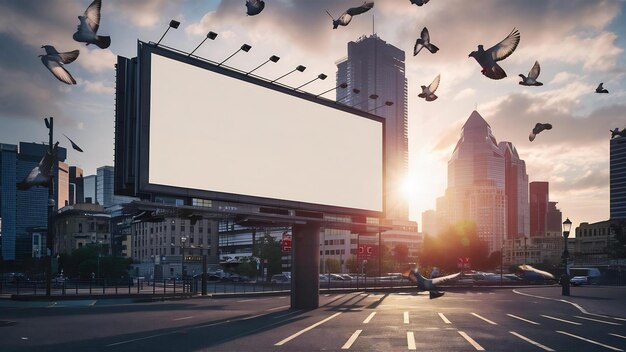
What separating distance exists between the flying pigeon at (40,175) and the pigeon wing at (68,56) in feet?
23.1

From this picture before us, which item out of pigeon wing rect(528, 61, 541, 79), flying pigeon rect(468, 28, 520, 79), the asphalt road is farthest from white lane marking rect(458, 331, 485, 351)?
pigeon wing rect(528, 61, 541, 79)

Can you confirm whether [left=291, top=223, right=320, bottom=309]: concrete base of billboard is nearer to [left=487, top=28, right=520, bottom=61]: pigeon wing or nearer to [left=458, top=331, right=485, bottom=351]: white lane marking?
[left=458, top=331, right=485, bottom=351]: white lane marking

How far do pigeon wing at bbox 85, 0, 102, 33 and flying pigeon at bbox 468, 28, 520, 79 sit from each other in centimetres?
1450

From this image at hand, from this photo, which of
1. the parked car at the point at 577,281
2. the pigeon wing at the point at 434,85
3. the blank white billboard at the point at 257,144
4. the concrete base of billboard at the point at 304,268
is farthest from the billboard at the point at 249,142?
the parked car at the point at 577,281

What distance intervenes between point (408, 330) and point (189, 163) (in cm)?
1308

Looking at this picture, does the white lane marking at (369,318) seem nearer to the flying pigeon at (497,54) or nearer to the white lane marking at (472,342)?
the white lane marking at (472,342)

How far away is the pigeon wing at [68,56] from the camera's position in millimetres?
21859

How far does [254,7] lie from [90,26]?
624 cm

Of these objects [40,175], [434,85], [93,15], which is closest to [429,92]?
[434,85]

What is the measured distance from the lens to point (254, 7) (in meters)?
22.7

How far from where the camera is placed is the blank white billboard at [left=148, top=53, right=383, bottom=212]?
2753 cm

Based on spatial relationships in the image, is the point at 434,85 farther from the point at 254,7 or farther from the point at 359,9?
the point at 254,7

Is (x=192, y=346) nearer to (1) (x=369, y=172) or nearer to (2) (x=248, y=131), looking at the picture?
(2) (x=248, y=131)

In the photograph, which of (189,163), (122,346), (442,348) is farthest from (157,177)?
(442,348)
